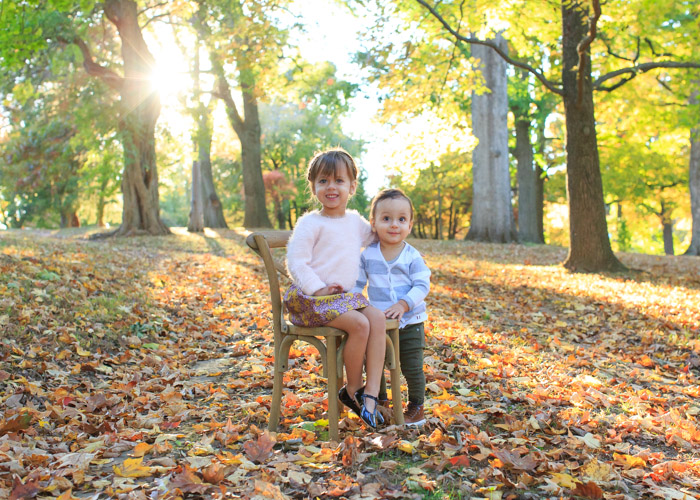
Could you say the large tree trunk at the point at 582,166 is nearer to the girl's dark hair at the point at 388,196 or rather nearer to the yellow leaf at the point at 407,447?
the girl's dark hair at the point at 388,196

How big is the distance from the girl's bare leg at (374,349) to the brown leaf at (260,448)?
59cm

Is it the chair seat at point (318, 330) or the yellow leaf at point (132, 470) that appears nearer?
the yellow leaf at point (132, 470)

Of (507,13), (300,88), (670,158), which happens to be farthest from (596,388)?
(670,158)

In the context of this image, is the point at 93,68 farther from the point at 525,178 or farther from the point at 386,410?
the point at 386,410

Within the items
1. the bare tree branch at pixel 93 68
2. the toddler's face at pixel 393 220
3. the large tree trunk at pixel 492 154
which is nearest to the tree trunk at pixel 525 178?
the large tree trunk at pixel 492 154

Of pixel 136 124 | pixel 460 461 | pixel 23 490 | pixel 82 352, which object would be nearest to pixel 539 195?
pixel 136 124

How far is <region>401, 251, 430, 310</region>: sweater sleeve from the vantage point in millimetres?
3465

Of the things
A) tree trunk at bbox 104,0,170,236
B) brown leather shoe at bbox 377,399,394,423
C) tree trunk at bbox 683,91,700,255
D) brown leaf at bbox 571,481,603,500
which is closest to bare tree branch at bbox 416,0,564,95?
brown leather shoe at bbox 377,399,394,423

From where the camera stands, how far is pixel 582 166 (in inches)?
423

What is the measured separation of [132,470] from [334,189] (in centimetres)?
182

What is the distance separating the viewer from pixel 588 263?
36.3 feet

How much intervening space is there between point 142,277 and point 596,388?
22.1ft

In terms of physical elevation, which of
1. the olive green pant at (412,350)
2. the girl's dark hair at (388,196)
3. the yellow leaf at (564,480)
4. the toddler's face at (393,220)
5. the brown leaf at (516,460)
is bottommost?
the yellow leaf at (564,480)

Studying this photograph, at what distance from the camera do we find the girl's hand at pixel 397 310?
11.2ft
